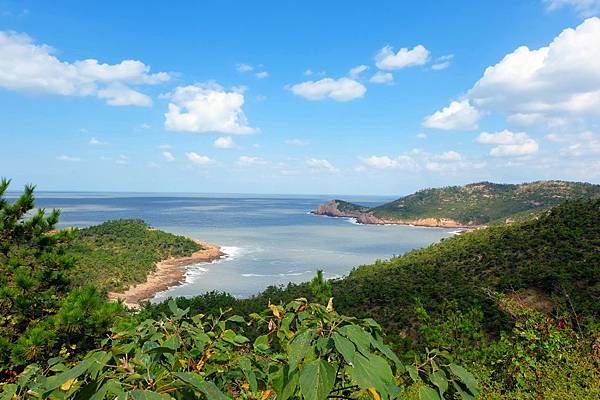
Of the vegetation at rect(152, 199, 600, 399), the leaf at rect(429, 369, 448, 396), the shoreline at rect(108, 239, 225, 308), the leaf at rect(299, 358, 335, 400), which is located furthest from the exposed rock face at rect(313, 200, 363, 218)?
the leaf at rect(299, 358, 335, 400)

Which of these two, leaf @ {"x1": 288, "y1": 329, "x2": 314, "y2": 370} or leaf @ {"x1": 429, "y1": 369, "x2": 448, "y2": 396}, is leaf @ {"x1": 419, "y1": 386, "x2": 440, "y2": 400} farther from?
leaf @ {"x1": 288, "y1": 329, "x2": 314, "y2": 370}

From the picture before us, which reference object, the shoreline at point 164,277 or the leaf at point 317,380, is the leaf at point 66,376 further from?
the shoreline at point 164,277

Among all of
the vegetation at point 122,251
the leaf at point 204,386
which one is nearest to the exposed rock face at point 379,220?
the vegetation at point 122,251

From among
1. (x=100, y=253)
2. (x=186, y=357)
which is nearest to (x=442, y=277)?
(x=186, y=357)

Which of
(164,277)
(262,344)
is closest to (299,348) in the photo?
(262,344)

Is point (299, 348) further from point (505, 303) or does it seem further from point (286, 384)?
point (505, 303)
